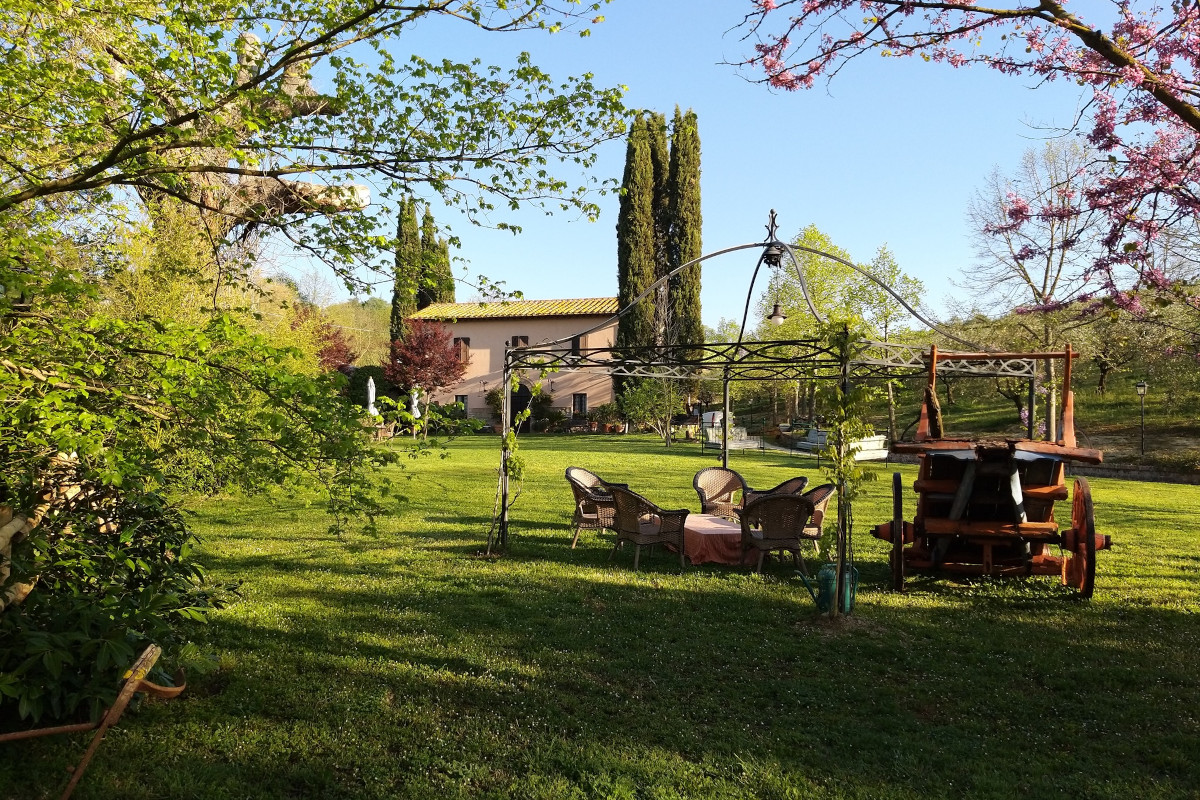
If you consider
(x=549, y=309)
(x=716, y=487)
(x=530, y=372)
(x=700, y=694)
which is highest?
(x=549, y=309)

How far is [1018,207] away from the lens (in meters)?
7.23

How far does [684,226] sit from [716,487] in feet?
97.7

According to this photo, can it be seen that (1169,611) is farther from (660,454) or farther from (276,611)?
(660,454)

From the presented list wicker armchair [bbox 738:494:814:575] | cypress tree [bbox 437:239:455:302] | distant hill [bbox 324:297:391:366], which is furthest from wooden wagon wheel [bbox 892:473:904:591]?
distant hill [bbox 324:297:391:366]

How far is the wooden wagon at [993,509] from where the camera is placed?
6.53 metres

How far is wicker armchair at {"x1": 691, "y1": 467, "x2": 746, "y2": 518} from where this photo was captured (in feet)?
32.9

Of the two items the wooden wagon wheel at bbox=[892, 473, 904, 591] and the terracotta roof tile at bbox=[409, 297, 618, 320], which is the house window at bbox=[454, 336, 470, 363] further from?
the wooden wagon wheel at bbox=[892, 473, 904, 591]

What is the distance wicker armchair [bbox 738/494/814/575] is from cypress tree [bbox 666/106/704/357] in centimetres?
2997

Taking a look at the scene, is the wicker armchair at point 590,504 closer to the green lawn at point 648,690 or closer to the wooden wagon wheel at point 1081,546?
the green lawn at point 648,690

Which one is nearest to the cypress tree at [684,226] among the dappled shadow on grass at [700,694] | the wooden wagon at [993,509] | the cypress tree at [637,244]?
the cypress tree at [637,244]

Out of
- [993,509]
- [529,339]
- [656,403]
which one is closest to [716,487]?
Answer: [993,509]

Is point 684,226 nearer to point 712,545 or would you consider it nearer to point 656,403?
point 656,403

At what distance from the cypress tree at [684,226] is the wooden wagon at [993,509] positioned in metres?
30.4

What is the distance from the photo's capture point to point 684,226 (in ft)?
125
